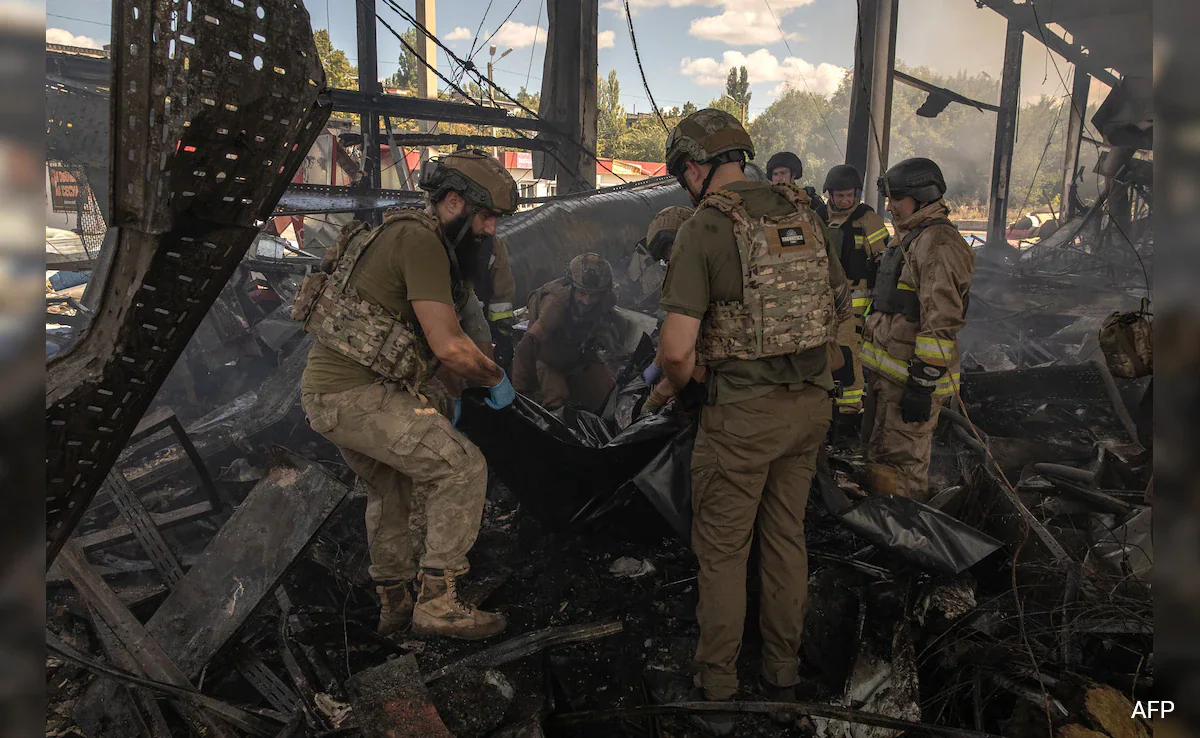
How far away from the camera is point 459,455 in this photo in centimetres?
278

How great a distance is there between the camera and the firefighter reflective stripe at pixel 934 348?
3367 mm

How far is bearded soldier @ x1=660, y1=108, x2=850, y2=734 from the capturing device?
7.72ft

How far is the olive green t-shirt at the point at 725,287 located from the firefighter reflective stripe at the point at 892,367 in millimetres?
1291

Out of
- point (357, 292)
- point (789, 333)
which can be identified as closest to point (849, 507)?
point (789, 333)

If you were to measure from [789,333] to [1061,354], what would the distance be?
254 inches

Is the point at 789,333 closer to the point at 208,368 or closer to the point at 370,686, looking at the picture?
the point at 370,686

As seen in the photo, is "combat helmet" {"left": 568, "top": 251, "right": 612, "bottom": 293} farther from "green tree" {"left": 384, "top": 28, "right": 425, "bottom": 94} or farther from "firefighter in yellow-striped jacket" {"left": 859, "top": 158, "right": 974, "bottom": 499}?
"green tree" {"left": 384, "top": 28, "right": 425, "bottom": 94}

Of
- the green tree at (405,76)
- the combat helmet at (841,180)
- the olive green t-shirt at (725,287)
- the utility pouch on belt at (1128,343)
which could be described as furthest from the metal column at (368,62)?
the green tree at (405,76)

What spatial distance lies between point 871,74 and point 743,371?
650 cm

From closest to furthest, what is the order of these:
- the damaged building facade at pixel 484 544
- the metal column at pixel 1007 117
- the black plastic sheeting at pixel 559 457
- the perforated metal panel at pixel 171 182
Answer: the perforated metal panel at pixel 171 182 < the damaged building facade at pixel 484 544 < the black plastic sheeting at pixel 559 457 < the metal column at pixel 1007 117

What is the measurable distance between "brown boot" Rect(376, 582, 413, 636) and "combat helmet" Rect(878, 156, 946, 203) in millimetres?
2959

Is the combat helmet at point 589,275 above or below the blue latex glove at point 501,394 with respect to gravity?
above

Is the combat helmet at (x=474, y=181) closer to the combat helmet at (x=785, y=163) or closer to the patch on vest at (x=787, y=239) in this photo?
the patch on vest at (x=787, y=239)

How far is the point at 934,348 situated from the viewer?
3.38 metres
